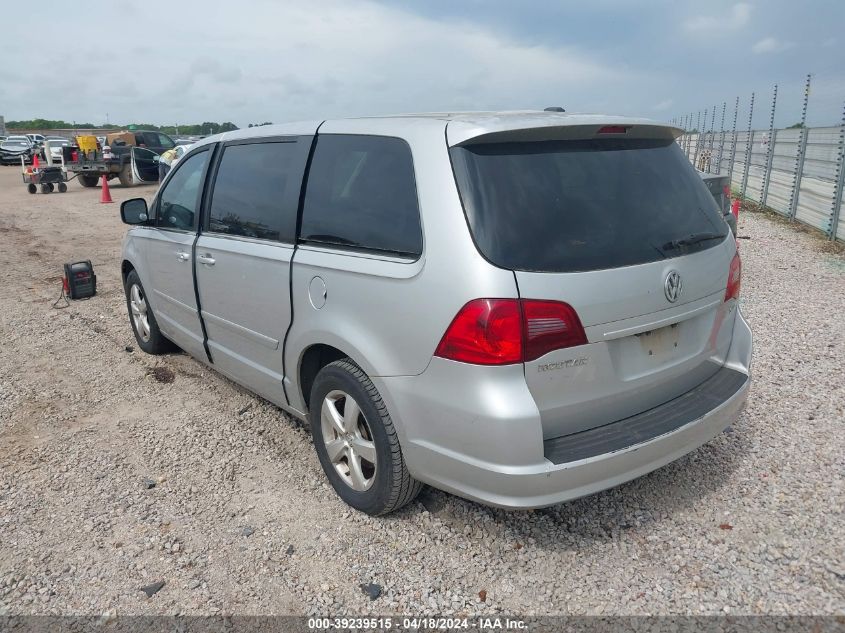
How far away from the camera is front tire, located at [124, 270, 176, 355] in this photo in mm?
5422

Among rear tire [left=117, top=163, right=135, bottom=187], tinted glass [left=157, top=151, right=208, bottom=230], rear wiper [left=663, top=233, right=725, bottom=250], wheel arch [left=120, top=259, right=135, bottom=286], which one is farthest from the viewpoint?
rear tire [left=117, top=163, right=135, bottom=187]

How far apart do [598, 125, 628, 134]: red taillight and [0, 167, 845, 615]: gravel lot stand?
1.77m

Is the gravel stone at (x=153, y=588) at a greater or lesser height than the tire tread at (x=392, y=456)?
lesser

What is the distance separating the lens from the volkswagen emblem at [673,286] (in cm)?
271

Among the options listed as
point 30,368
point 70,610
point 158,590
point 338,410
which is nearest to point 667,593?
point 338,410

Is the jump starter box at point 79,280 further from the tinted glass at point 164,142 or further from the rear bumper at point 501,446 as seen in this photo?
the tinted glass at point 164,142

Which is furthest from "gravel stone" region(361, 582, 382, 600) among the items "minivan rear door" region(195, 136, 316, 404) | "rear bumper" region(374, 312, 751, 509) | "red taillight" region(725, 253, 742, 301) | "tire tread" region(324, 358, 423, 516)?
"red taillight" region(725, 253, 742, 301)

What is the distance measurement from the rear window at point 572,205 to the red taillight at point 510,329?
16 cm

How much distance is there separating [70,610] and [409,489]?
1450mm

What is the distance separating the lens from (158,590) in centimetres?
272

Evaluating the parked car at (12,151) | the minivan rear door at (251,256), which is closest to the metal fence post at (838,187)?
the minivan rear door at (251,256)

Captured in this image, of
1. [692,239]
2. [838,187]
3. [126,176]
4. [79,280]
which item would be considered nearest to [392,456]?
[692,239]

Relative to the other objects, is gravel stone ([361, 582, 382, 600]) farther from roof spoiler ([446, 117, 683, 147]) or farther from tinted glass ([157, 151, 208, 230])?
tinted glass ([157, 151, 208, 230])

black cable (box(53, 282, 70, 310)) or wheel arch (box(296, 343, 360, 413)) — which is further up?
wheel arch (box(296, 343, 360, 413))
